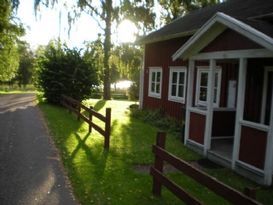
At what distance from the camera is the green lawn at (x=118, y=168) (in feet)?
22.0

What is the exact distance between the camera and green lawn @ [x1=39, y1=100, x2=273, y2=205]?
6.71 meters

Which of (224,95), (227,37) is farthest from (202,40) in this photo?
(224,95)

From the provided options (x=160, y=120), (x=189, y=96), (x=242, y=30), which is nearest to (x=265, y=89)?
(x=189, y=96)

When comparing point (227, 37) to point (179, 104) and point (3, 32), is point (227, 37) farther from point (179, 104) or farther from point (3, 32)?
point (3, 32)

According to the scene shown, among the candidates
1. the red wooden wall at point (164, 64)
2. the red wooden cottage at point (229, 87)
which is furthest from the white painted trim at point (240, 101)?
the red wooden wall at point (164, 64)

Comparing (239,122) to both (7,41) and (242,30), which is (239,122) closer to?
(242,30)

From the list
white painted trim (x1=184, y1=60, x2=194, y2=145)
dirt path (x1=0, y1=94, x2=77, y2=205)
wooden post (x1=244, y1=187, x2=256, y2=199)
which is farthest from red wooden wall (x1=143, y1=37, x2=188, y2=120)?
wooden post (x1=244, y1=187, x2=256, y2=199)

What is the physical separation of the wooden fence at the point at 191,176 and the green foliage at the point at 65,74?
1557 centimetres

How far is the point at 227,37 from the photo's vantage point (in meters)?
9.39

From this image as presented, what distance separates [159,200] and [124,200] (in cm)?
65

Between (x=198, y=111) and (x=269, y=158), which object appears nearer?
(x=269, y=158)

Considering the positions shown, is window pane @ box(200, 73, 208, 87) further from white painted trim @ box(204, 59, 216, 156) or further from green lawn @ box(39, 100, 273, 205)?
white painted trim @ box(204, 59, 216, 156)

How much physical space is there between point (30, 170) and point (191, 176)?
4136 millimetres

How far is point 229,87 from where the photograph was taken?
43.4ft
